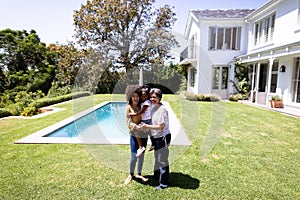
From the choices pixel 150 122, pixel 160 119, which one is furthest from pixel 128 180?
pixel 160 119

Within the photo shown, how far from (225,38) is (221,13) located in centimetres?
262

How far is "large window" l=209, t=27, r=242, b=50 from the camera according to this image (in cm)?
1617

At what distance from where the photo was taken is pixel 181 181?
3635 mm

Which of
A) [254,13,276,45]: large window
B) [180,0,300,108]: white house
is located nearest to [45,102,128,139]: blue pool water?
[180,0,300,108]: white house

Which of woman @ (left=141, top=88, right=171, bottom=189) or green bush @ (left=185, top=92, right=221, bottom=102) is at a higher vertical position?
woman @ (left=141, top=88, right=171, bottom=189)

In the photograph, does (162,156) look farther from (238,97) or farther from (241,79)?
(241,79)

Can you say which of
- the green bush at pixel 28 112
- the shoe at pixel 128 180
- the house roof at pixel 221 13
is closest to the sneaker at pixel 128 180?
the shoe at pixel 128 180

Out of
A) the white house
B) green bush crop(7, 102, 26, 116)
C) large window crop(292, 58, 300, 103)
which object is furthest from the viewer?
the white house

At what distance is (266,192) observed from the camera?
10.9ft

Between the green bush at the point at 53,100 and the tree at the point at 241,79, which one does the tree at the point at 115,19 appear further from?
the tree at the point at 241,79

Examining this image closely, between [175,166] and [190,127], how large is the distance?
3556mm

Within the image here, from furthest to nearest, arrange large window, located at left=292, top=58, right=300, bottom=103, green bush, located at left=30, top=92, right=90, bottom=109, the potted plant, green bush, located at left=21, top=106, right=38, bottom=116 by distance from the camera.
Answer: green bush, located at left=30, top=92, right=90, bottom=109, the potted plant, large window, located at left=292, top=58, right=300, bottom=103, green bush, located at left=21, top=106, right=38, bottom=116

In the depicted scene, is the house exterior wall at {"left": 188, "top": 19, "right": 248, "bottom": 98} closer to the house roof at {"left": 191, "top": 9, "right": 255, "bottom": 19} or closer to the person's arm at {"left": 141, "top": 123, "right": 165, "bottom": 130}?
the house roof at {"left": 191, "top": 9, "right": 255, "bottom": 19}

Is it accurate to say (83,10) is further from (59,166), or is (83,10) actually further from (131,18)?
(59,166)
